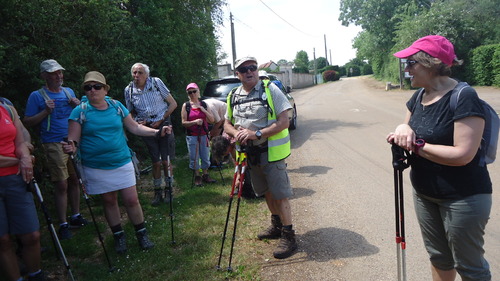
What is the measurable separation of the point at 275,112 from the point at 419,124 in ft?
5.21

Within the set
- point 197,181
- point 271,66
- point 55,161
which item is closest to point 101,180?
point 55,161

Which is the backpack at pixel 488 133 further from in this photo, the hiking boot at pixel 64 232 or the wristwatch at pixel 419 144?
the hiking boot at pixel 64 232

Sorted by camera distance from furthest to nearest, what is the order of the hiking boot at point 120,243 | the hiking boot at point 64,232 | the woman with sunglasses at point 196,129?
1. the woman with sunglasses at point 196,129
2. the hiking boot at point 64,232
3. the hiking boot at point 120,243

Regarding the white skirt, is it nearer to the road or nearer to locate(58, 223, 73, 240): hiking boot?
locate(58, 223, 73, 240): hiking boot

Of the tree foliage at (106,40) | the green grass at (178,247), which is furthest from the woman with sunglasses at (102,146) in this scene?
the tree foliage at (106,40)

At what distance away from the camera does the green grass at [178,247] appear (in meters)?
3.71

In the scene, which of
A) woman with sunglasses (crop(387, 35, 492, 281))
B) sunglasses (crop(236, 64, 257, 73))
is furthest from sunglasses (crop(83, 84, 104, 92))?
woman with sunglasses (crop(387, 35, 492, 281))

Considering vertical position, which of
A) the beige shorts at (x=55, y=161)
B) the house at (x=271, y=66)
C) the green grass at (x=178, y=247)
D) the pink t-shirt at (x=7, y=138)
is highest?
the house at (x=271, y=66)

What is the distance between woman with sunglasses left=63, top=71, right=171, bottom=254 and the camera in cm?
386

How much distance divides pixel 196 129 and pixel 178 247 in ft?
8.98

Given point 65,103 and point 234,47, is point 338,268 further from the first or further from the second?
point 234,47

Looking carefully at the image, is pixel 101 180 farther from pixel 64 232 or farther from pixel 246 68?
pixel 246 68

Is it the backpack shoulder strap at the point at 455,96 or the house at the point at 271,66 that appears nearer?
the backpack shoulder strap at the point at 455,96

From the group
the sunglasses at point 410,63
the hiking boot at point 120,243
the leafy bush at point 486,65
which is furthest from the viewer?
the leafy bush at point 486,65
